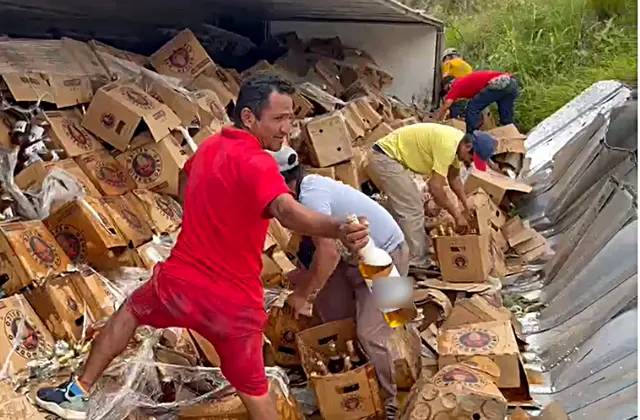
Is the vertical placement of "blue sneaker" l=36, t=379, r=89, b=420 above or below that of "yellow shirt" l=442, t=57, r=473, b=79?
above

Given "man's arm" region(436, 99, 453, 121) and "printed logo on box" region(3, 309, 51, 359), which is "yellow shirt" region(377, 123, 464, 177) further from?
"man's arm" region(436, 99, 453, 121)

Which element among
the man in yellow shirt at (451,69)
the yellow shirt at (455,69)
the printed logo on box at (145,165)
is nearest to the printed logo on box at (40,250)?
the printed logo on box at (145,165)

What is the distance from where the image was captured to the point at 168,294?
2.78 m

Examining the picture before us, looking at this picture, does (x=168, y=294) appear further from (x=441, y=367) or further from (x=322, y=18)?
(x=322, y=18)

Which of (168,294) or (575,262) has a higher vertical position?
(168,294)

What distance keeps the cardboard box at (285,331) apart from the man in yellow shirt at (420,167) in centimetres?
147

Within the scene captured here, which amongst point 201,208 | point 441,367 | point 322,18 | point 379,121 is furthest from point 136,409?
point 322,18

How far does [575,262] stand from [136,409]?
2.92 meters

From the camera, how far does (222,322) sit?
276cm

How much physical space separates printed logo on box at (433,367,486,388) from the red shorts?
0.65 m

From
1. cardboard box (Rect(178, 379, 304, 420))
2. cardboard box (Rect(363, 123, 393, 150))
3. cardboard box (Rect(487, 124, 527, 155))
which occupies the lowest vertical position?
cardboard box (Rect(487, 124, 527, 155))

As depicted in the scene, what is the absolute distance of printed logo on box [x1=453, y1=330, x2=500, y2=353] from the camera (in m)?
3.43

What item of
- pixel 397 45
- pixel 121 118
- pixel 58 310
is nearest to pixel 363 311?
pixel 58 310

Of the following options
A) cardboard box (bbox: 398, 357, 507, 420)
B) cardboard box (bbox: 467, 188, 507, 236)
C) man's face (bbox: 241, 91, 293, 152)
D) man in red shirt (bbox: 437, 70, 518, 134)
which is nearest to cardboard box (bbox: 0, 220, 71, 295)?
man's face (bbox: 241, 91, 293, 152)
